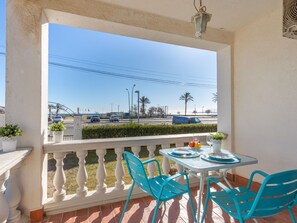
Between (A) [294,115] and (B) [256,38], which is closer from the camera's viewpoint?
(A) [294,115]

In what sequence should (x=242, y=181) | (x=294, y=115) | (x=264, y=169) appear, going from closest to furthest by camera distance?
1. (x=294, y=115)
2. (x=264, y=169)
3. (x=242, y=181)

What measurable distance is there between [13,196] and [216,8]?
3172mm

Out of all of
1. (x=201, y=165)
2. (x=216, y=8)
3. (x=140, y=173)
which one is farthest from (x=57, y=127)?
(x=216, y=8)

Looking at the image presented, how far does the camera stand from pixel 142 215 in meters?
1.85

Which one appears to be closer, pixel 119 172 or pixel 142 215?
pixel 142 215

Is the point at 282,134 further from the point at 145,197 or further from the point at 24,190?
the point at 24,190

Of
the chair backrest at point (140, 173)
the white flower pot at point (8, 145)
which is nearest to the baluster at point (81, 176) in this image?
the white flower pot at point (8, 145)

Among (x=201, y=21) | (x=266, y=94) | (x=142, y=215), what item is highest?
(x=201, y=21)

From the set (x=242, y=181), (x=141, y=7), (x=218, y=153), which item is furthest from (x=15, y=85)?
(x=242, y=181)

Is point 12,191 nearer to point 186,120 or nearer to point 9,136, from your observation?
point 9,136

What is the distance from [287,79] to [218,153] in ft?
4.46

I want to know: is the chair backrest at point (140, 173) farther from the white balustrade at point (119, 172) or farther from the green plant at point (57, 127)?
the green plant at point (57, 127)

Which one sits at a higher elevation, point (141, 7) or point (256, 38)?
point (141, 7)

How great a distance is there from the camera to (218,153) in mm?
1749
